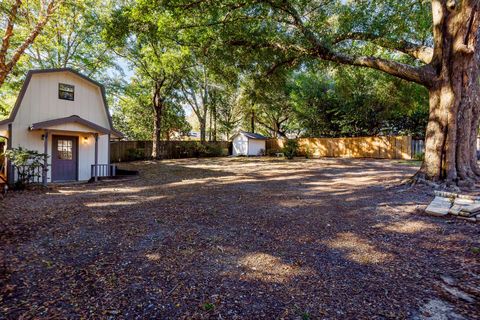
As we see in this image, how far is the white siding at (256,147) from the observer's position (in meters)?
29.0

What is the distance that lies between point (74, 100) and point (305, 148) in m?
20.7

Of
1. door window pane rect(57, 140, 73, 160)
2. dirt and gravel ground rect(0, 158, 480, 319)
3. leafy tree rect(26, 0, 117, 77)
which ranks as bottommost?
dirt and gravel ground rect(0, 158, 480, 319)

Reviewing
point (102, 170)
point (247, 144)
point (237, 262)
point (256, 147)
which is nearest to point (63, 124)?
point (102, 170)

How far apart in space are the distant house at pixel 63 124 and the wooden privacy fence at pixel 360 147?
1916 centimetres

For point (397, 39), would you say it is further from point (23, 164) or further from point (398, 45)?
point (23, 164)

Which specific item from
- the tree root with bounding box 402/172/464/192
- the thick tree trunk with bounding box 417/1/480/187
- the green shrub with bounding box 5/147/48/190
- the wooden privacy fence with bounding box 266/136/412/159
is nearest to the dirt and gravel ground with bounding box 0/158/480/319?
the tree root with bounding box 402/172/464/192

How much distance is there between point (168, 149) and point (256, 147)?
32.8 ft

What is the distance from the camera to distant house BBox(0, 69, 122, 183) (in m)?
9.59

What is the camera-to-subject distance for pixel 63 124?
396 inches

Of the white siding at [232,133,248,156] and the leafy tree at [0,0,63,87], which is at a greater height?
the leafy tree at [0,0,63,87]

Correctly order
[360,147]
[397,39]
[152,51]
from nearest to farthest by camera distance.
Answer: [397,39], [152,51], [360,147]

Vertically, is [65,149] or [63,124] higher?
[63,124]

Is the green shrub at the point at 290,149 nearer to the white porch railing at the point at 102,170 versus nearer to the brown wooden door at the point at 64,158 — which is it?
the white porch railing at the point at 102,170

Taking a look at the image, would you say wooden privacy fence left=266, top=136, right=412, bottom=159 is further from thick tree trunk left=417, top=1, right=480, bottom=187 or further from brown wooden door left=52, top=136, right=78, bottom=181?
brown wooden door left=52, top=136, right=78, bottom=181
